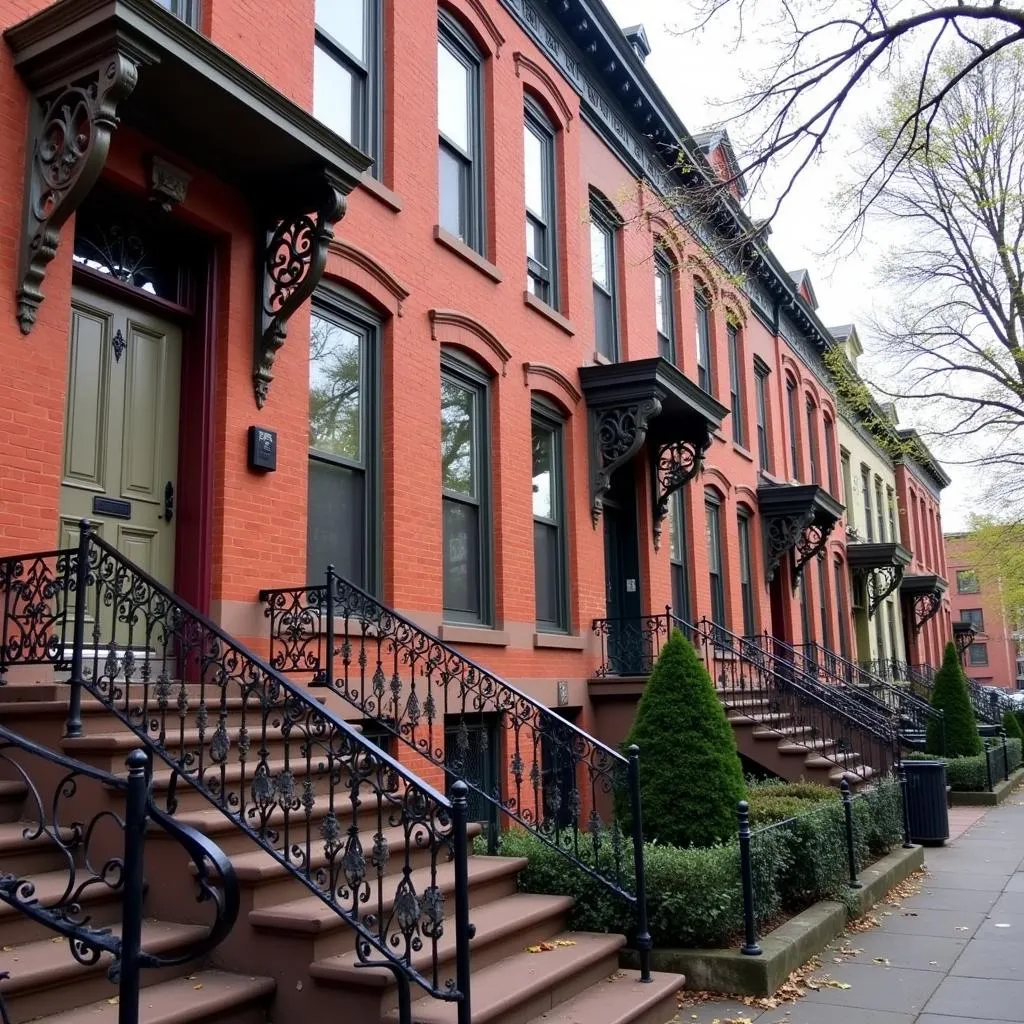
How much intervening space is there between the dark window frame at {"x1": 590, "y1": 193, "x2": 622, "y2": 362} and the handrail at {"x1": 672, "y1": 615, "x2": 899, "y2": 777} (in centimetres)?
370

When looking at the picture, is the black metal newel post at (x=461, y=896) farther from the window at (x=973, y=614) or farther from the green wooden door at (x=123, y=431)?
the window at (x=973, y=614)

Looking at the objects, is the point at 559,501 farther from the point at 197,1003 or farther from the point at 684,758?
the point at 197,1003

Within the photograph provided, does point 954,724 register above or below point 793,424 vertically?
below

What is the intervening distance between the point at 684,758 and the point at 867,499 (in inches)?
1029

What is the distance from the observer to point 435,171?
9.92 metres

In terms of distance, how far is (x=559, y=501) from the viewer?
39.3ft

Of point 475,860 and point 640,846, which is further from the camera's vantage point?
point 475,860

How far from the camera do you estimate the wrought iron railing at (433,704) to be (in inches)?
256

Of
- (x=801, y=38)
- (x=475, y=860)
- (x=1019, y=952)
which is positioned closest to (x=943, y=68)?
(x=801, y=38)

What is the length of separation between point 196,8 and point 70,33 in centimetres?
193

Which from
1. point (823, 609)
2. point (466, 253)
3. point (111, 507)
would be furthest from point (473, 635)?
point (823, 609)

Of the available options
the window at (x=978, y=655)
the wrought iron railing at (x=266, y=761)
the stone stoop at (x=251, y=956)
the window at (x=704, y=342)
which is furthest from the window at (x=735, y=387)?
the window at (x=978, y=655)

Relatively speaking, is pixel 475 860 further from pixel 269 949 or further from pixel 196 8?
pixel 196 8

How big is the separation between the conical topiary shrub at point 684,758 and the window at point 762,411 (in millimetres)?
13024
